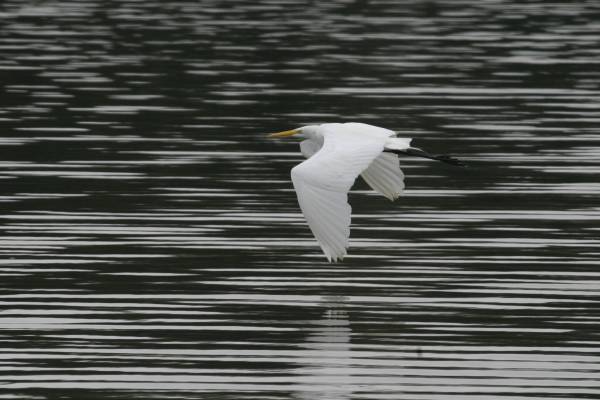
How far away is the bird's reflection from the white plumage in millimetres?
373

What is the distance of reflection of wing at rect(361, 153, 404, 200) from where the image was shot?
36.5 feet

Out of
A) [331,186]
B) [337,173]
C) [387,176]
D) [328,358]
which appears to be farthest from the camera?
[387,176]

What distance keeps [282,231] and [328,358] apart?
330 cm

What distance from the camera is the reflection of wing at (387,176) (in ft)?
36.5

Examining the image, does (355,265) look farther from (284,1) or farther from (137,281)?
(284,1)

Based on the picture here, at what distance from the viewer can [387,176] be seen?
11164 mm

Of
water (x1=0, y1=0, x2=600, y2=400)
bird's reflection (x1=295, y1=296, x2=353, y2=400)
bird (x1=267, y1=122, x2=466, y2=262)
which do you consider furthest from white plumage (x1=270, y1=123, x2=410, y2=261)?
water (x1=0, y1=0, x2=600, y2=400)

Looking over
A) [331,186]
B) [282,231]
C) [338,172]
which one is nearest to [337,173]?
[338,172]

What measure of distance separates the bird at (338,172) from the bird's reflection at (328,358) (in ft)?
1.21

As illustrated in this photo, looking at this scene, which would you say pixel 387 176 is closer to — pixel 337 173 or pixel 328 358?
pixel 337 173

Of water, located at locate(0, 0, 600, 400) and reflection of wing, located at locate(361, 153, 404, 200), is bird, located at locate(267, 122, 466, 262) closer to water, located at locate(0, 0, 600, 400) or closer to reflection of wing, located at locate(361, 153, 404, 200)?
reflection of wing, located at locate(361, 153, 404, 200)

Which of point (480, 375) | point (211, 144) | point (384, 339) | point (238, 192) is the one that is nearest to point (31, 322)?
point (384, 339)

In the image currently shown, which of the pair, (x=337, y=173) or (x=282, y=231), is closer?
(x=337, y=173)

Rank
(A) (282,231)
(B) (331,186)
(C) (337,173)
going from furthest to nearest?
1. (A) (282,231)
2. (C) (337,173)
3. (B) (331,186)
